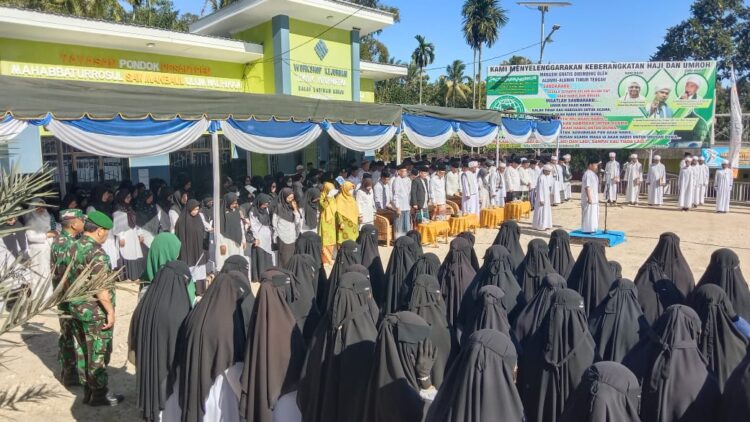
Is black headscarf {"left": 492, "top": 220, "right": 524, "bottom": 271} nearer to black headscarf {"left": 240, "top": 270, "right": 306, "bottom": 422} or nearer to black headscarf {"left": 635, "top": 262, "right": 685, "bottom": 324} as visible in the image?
black headscarf {"left": 635, "top": 262, "right": 685, "bottom": 324}

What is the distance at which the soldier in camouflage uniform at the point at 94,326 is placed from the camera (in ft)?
12.2

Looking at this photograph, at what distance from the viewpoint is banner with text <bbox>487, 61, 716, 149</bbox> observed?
1616 centimetres

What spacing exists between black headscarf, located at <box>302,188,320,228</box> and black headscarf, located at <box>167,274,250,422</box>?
16.2ft

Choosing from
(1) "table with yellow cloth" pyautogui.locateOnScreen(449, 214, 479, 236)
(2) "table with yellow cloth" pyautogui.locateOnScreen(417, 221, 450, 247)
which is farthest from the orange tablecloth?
(2) "table with yellow cloth" pyautogui.locateOnScreen(417, 221, 450, 247)

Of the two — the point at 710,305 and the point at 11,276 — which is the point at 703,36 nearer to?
the point at 710,305

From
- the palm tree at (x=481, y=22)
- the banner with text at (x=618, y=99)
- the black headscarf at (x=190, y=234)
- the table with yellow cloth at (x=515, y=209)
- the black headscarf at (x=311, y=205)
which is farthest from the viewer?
the palm tree at (x=481, y=22)

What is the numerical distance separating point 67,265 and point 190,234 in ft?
9.81

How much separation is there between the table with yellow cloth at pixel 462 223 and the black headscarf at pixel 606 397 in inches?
329

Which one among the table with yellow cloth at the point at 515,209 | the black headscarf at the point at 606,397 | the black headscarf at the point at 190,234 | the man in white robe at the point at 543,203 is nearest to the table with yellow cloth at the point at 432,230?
the man in white robe at the point at 543,203

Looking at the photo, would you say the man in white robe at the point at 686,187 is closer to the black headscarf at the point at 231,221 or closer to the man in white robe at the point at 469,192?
the man in white robe at the point at 469,192

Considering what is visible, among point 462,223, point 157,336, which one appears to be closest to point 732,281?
point 157,336

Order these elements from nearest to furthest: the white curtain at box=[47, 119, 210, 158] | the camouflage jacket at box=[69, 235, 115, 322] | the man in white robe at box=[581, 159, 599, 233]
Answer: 1. the camouflage jacket at box=[69, 235, 115, 322]
2. the white curtain at box=[47, 119, 210, 158]
3. the man in white robe at box=[581, 159, 599, 233]

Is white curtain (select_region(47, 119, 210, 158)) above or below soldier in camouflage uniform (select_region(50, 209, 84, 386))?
above

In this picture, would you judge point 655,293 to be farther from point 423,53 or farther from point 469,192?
point 423,53
